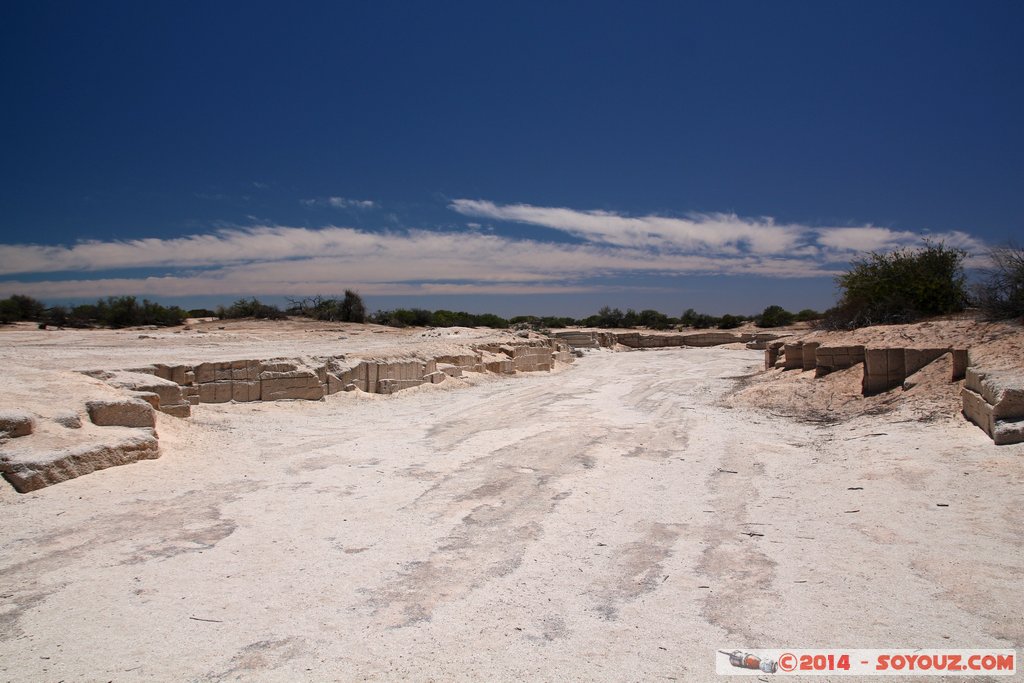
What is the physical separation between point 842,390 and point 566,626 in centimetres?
988

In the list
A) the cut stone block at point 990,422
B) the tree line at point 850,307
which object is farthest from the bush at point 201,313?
the cut stone block at point 990,422

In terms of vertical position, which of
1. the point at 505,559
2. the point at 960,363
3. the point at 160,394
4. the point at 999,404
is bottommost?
the point at 505,559

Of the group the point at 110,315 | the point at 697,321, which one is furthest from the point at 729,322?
the point at 110,315

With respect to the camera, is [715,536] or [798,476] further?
[798,476]

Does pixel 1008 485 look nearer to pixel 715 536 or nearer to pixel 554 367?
pixel 715 536

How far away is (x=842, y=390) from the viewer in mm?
11125

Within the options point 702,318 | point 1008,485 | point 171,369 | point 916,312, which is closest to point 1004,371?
point 1008,485

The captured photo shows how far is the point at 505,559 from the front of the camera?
425 cm

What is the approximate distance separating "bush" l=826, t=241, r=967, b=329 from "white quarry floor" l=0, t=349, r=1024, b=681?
9063 millimetres

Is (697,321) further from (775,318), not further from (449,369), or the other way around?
(449,369)

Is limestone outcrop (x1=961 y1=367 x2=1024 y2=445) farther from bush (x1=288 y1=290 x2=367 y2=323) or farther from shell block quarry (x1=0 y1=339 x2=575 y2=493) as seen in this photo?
bush (x1=288 y1=290 x2=367 y2=323)

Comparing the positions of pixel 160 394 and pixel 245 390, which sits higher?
pixel 160 394

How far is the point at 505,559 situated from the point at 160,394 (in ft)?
22.5

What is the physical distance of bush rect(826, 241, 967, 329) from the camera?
1477cm
